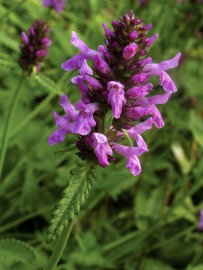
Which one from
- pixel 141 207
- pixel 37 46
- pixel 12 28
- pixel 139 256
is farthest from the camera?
pixel 12 28

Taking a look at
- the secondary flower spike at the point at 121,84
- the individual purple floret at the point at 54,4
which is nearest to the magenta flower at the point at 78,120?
the secondary flower spike at the point at 121,84

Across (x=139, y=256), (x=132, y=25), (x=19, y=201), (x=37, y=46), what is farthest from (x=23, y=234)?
(x=132, y=25)

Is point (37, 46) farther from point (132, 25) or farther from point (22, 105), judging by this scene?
point (22, 105)

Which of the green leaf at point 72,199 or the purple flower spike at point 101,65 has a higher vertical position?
the purple flower spike at point 101,65

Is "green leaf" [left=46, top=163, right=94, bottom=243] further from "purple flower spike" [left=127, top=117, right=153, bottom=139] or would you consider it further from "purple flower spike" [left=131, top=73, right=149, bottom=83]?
"purple flower spike" [left=131, top=73, right=149, bottom=83]

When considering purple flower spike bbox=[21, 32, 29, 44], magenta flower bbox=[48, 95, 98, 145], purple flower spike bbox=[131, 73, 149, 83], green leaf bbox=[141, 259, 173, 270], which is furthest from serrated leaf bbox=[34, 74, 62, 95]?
green leaf bbox=[141, 259, 173, 270]

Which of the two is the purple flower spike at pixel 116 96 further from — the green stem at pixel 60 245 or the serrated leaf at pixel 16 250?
the serrated leaf at pixel 16 250
